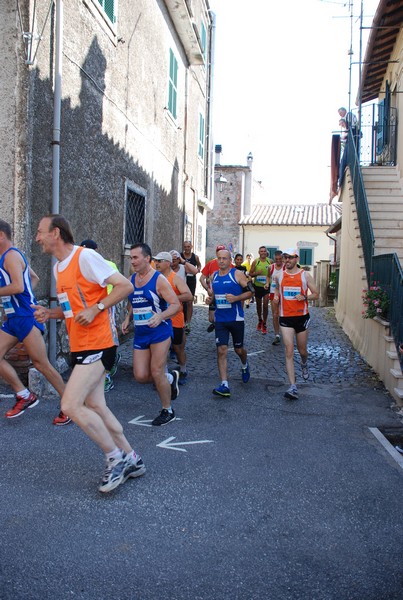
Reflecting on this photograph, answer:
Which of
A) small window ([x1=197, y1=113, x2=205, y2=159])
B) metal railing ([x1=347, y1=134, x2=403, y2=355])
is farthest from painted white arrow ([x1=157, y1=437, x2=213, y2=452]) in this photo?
small window ([x1=197, y1=113, x2=205, y2=159])

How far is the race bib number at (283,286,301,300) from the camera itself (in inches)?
290

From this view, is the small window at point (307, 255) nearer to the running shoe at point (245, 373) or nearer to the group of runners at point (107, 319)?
the group of runners at point (107, 319)

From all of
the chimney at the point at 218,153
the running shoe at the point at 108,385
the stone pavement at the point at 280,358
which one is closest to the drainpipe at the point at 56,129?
the running shoe at the point at 108,385

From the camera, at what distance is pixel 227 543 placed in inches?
135

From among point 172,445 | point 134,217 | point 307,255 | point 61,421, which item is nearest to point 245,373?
point 172,445

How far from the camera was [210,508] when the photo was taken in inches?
154

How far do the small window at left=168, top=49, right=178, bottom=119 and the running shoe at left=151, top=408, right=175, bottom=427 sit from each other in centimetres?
996

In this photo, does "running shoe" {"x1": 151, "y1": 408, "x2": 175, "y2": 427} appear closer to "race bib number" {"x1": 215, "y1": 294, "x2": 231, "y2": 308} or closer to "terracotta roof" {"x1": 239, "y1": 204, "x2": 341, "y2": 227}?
"race bib number" {"x1": 215, "y1": 294, "x2": 231, "y2": 308}

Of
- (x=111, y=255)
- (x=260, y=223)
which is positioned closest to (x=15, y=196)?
(x=111, y=255)

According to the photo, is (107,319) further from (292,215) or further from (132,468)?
(292,215)

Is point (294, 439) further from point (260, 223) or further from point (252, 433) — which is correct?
point (260, 223)

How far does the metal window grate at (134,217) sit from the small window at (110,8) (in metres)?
2.88

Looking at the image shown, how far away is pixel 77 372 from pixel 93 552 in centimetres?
121

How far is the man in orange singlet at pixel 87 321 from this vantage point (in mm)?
3959
